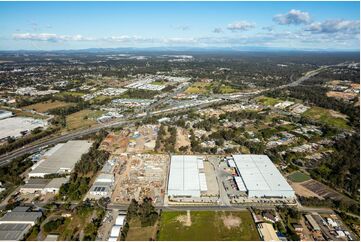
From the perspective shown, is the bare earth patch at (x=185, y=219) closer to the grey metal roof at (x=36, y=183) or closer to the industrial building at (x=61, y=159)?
the grey metal roof at (x=36, y=183)

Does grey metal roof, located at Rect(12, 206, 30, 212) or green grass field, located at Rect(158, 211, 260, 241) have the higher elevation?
grey metal roof, located at Rect(12, 206, 30, 212)

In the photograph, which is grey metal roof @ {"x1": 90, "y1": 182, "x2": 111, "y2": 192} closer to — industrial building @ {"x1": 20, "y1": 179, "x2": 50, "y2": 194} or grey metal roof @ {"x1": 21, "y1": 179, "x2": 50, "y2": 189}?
industrial building @ {"x1": 20, "y1": 179, "x2": 50, "y2": 194}

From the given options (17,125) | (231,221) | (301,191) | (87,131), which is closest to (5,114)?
(17,125)

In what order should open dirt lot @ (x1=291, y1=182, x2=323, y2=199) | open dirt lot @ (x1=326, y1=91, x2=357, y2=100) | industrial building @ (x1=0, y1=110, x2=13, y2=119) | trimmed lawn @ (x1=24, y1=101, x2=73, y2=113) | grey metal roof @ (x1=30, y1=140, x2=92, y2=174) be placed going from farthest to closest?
open dirt lot @ (x1=326, y1=91, x2=357, y2=100) → trimmed lawn @ (x1=24, y1=101, x2=73, y2=113) → industrial building @ (x1=0, y1=110, x2=13, y2=119) → grey metal roof @ (x1=30, y1=140, x2=92, y2=174) → open dirt lot @ (x1=291, y1=182, x2=323, y2=199)

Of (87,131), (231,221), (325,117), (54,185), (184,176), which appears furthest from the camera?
(325,117)

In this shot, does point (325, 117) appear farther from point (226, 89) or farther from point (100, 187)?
point (100, 187)

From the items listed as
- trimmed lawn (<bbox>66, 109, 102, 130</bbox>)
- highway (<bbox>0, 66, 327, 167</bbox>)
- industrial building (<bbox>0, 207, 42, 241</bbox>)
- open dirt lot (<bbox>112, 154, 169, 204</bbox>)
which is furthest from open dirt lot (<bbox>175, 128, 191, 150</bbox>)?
industrial building (<bbox>0, 207, 42, 241</bbox>)

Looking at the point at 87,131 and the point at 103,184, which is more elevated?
the point at 103,184

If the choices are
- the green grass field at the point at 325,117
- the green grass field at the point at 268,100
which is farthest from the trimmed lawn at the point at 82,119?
the green grass field at the point at 325,117
